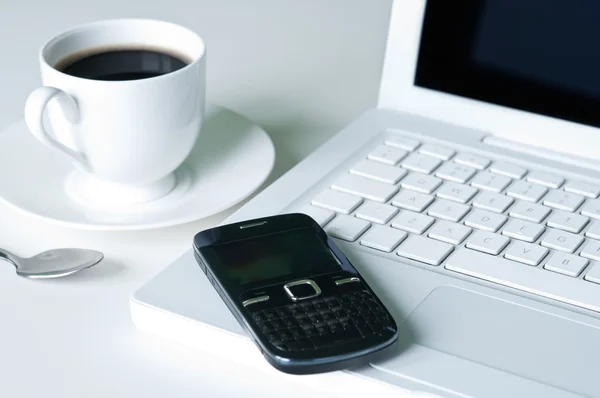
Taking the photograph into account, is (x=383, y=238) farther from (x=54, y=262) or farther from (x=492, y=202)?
(x=54, y=262)

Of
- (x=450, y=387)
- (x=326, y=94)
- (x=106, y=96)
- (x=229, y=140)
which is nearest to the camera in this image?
(x=450, y=387)

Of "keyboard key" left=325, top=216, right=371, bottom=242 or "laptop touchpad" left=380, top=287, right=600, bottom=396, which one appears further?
"keyboard key" left=325, top=216, right=371, bottom=242

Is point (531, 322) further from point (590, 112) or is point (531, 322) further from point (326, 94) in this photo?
point (326, 94)

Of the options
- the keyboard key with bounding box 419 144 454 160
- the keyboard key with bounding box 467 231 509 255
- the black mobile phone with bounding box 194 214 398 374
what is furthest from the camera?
the keyboard key with bounding box 419 144 454 160

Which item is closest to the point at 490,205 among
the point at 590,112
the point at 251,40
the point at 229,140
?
the point at 590,112

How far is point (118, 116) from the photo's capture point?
569 mm

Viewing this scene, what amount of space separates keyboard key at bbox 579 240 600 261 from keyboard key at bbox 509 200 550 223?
37mm

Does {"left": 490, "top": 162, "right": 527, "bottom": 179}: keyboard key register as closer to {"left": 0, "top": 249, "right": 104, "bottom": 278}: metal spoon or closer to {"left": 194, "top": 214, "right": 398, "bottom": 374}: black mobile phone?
{"left": 194, "top": 214, "right": 398, "bottom": 374}: black mobile phone

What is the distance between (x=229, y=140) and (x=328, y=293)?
9.9 inches

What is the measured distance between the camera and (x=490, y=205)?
1.88 ft

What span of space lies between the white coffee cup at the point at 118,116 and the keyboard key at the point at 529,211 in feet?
0.75

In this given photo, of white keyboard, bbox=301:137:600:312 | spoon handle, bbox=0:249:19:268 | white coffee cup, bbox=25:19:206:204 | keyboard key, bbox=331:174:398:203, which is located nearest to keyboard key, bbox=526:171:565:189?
white keyboard, bbox=301:137:600:312

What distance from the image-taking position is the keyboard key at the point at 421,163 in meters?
0.61

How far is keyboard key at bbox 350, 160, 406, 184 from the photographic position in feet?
1.96
